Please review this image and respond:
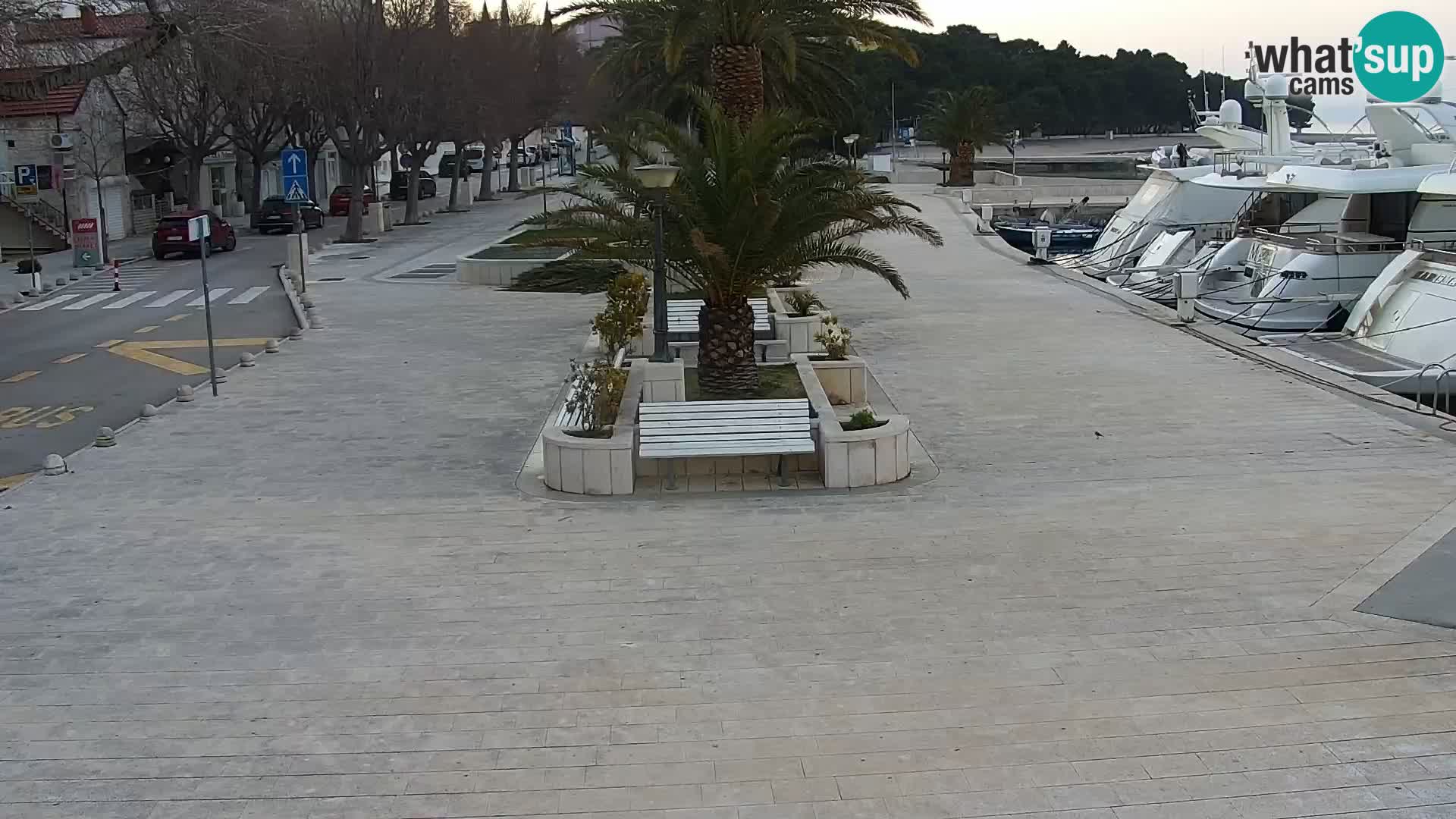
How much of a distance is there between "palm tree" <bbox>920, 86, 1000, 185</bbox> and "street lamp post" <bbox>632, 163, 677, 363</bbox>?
4645 cm

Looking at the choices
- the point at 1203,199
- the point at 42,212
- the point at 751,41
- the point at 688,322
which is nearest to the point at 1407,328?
the point at 751,41

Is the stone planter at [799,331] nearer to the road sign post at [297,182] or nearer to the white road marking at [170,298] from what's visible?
the road sign post at [297,182]

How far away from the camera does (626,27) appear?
98.6ft

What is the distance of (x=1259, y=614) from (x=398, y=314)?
63.5 ft

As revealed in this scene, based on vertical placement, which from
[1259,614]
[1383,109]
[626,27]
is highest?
[626,27]

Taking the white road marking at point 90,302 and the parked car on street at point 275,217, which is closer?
the white road marking at point 90,302

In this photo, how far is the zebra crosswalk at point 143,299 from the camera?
2923 cm

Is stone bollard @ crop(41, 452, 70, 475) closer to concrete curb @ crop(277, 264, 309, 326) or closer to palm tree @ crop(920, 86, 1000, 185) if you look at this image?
concrete curb @ crop(277, 264, 309, 326)

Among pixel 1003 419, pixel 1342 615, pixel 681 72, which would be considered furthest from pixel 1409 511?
pixel 681 72

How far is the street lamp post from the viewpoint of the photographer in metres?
12.7

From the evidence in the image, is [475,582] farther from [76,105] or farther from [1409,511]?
[76,105]

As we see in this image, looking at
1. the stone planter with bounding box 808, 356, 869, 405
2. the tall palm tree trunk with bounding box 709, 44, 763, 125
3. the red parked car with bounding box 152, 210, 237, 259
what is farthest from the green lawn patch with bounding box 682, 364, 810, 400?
the red parked car with bounding box 152, 210, 237, 259

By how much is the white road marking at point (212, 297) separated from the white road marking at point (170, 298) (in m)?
0.48

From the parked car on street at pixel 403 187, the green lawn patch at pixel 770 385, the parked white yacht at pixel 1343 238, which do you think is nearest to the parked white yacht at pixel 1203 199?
the parked white yacht at pixel 1343 238
